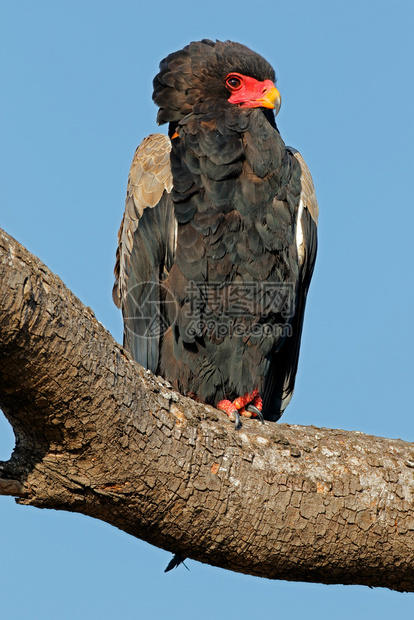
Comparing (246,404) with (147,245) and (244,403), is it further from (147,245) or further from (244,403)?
(147,245)

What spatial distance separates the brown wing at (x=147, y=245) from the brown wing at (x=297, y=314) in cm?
101

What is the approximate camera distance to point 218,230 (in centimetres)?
519

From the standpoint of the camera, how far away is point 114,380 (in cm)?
318

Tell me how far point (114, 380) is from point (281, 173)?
2.77 metres

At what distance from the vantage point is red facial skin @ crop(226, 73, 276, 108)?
5.36 metres

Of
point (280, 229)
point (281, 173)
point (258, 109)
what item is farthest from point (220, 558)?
point (258, 109)

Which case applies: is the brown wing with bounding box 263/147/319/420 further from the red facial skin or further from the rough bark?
the rough bark

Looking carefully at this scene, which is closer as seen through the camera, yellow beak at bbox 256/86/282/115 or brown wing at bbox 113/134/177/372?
yellow beak at bbox 256/86/282/115

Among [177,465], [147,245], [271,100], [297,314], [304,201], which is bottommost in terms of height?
[177,465]

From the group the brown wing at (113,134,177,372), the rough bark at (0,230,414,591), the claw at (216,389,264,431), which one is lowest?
the rough bark at (0,230,414,591)

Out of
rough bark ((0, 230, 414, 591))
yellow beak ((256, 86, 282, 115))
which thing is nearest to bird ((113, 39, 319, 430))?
yellow beak ((256, 86, 282, 115))

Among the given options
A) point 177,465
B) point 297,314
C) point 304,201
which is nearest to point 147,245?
point 304,201

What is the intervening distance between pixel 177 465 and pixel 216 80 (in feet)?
10.4

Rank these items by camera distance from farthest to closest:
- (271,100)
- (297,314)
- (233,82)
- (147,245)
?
(297,314)
(147,245)
(233,82)
(271,100)
